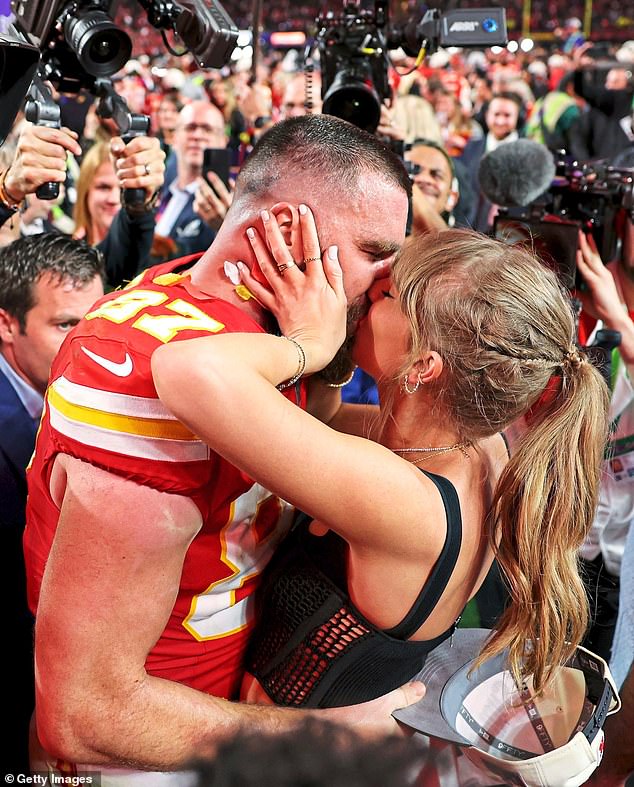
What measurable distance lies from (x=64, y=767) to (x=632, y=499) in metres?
1.72

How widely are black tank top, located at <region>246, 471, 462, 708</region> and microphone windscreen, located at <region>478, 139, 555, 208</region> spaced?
2.01 meters

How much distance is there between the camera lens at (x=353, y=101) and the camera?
8.48 feet

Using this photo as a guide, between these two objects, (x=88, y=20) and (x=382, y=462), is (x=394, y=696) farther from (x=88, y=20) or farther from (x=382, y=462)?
(x=88, y=20)

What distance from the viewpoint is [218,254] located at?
1470mm

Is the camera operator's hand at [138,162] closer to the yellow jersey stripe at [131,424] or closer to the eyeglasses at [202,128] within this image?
the yellow jersey stripe at [131,424]

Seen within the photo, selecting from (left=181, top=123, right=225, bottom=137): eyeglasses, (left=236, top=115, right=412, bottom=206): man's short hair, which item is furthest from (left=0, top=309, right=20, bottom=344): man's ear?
(left=181, top=123, right=225, bottom=137): eyeglasses

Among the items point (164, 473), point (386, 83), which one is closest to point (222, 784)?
point (164, 473)

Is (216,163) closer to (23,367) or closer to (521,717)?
(23,367)

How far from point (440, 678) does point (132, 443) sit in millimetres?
795

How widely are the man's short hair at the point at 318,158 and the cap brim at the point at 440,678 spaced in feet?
2.80

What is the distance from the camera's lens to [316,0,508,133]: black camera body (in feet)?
8.50

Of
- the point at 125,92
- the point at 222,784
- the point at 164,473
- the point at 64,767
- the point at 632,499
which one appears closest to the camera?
the point at 222,784

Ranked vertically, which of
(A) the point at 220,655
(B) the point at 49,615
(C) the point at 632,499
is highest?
(B) the point at 49,615

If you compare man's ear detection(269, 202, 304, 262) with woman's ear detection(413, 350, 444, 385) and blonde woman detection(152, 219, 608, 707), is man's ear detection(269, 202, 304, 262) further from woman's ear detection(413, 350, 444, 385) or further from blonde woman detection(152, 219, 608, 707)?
woman's ear detection(413, 350, 444, 385)
